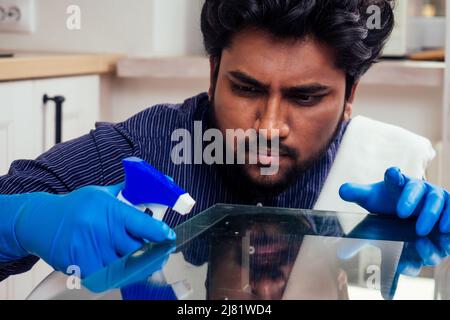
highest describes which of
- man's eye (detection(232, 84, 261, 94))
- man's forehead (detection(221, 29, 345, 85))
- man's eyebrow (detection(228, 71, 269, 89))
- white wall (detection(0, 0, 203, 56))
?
white wall (detection(0, 0, 203, 56))

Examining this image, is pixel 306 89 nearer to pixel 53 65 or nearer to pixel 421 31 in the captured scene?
pixel 53 65

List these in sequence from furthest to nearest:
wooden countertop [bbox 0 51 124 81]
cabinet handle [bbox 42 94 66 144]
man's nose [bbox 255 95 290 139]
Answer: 1. cabinet handle [bbox 42 94 66 144]
2. wooden countertop [bbox 0 51 124 81]
3. man's nose [bbox 255 95 290 139]

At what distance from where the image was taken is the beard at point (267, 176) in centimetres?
120

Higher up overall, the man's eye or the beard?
the man's eye

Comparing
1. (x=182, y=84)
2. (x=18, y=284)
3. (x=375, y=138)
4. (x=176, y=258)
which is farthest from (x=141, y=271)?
(x=182, y=84)

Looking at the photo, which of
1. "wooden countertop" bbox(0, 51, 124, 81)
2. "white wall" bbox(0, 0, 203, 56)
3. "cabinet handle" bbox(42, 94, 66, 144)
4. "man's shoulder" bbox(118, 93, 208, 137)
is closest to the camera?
"man's shoulder" bbox(118, 93, 208, 137)

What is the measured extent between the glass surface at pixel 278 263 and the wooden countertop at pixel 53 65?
99 centimetres

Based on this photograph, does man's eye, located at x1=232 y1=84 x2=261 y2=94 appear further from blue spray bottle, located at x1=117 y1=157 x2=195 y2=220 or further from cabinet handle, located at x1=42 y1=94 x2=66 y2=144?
cabinet handle, located at x1=42 y1=94 x2=66 y2=144

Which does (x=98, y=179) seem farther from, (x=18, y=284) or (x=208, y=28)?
(x=18, y=284)

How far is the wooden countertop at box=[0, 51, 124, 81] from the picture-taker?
1.67 m

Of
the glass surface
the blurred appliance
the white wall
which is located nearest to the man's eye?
the glass surface

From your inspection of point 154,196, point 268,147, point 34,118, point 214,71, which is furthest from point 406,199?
point 34,118

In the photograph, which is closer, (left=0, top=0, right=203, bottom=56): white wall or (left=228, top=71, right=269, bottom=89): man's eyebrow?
(left=228, top=71, right=269, bottom=89): man's eyebrow

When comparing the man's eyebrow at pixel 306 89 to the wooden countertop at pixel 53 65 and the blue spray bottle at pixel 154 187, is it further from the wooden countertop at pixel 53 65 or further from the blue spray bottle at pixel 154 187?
the wooden countertop at pixel 53 65
